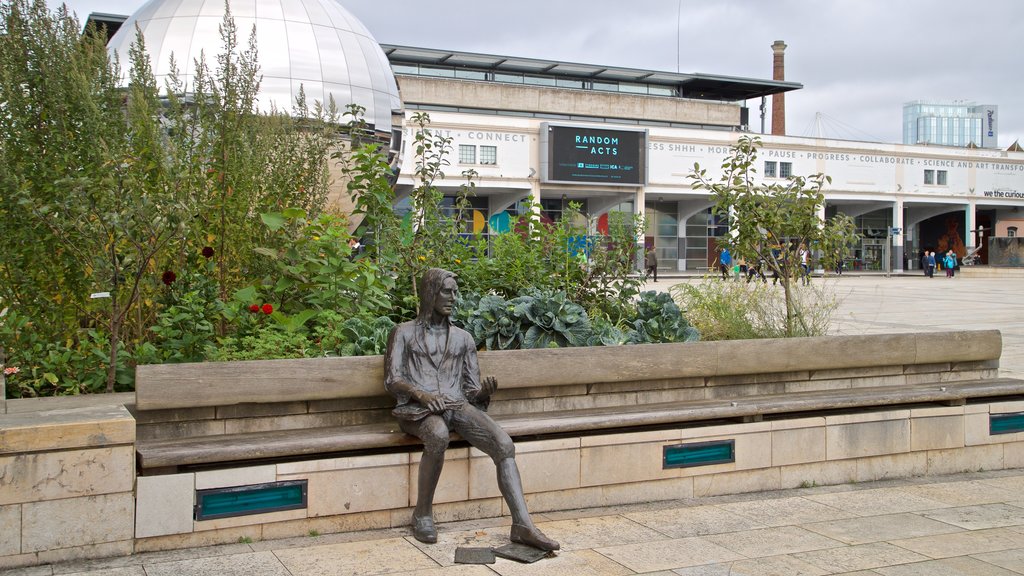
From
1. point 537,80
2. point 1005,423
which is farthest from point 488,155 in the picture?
point 1005,423

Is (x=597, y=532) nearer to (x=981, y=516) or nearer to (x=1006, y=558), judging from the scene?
(x=1006, y=558)

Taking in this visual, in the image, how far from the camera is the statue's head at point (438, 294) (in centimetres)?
575

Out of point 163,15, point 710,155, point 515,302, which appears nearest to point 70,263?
point 515,302

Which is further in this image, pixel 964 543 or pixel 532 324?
pixel 532 324

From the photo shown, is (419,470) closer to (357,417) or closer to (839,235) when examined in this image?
(357,417)

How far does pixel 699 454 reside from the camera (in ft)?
21.9

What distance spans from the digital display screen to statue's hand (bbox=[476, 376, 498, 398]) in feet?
131

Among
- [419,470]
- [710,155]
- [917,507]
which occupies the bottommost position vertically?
[917,507]

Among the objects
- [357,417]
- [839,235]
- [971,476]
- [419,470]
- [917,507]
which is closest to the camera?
[419,470]

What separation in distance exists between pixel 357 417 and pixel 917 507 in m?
3.79

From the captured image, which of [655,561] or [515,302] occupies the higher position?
[515,302]

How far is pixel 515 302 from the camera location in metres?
7.68

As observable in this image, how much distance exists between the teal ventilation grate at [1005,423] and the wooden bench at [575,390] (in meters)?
0.20

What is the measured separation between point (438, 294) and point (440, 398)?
0.62m
